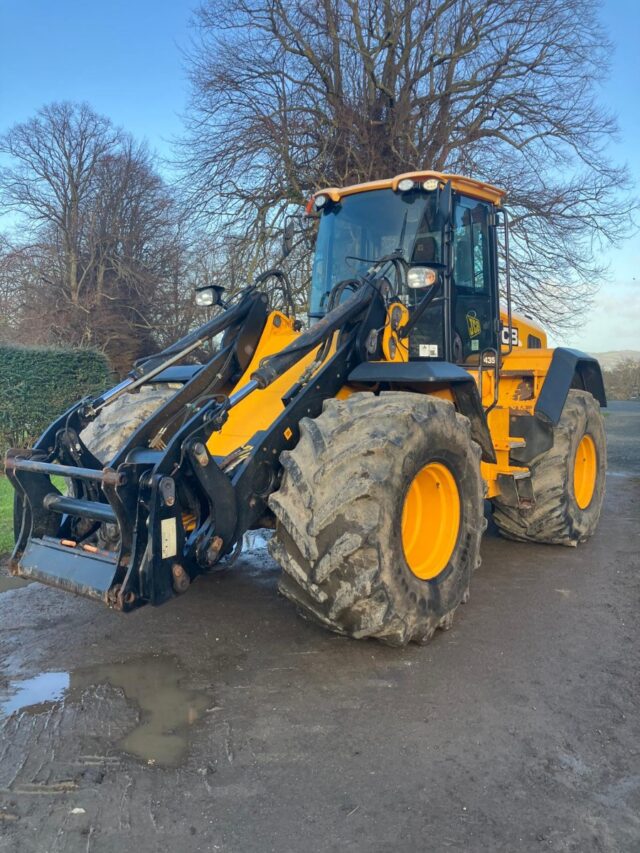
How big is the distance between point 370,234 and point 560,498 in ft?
8.98

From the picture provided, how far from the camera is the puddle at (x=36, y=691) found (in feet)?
11.0

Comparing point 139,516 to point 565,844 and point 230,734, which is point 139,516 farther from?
point 565,844

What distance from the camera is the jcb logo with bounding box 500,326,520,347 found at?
19.8ft

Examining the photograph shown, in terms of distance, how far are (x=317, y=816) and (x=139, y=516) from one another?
1.49 m

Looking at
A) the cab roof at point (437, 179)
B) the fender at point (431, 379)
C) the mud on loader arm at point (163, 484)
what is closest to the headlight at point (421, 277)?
the mud on loader arm at point (163, 484)

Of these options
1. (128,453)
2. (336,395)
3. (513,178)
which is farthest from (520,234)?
(128,453)

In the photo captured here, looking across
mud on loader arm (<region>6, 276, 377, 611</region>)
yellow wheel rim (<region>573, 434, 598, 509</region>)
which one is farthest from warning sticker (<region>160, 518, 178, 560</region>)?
yellow wheel rim (<region>573, 434, 598, 509</region>)

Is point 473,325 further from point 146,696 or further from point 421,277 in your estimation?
point 146,696

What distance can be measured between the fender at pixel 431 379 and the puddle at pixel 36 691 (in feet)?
7.62

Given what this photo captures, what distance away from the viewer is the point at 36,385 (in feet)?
38.0

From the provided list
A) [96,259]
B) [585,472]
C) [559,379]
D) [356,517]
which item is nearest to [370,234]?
[559,379]

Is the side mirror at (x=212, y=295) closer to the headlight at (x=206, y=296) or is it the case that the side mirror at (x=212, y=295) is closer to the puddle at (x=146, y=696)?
the headlight at (x=206, y=296)

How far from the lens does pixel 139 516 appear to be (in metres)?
3.28

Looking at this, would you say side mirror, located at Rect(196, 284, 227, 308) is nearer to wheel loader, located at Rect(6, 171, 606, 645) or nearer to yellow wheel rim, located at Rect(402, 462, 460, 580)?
wheel loader, located at Rect(6, 171, 606, 645)
